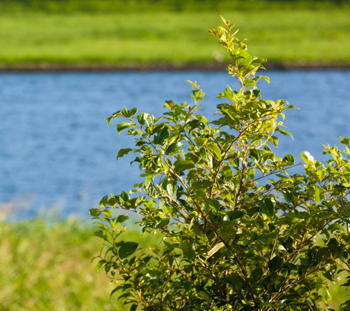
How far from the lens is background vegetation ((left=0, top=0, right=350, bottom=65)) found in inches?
664

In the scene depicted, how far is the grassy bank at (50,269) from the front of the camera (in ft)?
8.87

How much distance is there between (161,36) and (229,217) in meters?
21.3

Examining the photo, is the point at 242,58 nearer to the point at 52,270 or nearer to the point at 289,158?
the point at 289,158

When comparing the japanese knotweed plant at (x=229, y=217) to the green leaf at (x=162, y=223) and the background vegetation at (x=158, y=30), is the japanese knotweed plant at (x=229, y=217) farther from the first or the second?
the background vegetation at (x=158, y=30)

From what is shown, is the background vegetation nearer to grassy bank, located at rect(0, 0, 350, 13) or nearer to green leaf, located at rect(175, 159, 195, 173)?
grassy bank, located at rect(0, 0, 350, 13)

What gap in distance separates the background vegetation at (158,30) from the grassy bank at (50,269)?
1326 cm

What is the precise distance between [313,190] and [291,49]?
1811 cm

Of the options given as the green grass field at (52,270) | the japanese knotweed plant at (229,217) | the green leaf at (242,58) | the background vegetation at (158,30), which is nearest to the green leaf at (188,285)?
the japanese knotweed plant at (229,217)

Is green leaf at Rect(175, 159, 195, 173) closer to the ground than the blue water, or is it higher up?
closer to the ground

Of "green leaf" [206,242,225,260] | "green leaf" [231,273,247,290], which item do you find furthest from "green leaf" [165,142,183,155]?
"green leaf" [231,273,247,290]

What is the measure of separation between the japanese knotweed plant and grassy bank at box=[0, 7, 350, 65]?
50.8 ft

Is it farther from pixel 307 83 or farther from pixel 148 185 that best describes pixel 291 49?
pixel 148 185

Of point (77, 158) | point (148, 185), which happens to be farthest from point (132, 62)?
point (148, 185)

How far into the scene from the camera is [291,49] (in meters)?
17.8
